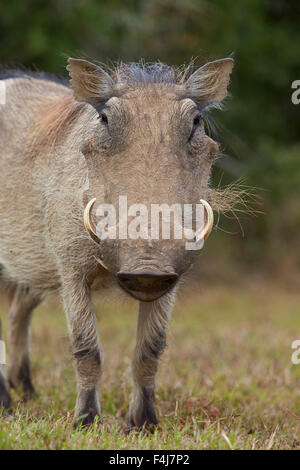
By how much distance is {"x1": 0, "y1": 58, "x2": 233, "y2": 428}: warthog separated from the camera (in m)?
3.28

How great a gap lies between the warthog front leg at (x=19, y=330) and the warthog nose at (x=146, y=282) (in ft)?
6.60

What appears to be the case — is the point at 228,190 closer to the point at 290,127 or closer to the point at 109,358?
the point at 109,358

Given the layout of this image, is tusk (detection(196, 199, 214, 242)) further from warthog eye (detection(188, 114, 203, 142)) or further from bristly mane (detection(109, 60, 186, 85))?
bristly mane (detection(109, 60, 186, 85))


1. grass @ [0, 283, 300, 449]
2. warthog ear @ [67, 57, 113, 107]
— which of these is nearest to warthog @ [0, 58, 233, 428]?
Answer: warthog ear @ [67, 57, 113, 107]

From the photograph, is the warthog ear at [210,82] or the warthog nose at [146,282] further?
the warthog ear at [210,82]

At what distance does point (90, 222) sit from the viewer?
3420mm

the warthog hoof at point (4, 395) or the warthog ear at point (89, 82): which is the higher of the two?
the warthog ear at point (89, 82)

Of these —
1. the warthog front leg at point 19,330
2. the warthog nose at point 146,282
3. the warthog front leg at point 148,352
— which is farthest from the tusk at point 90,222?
the warthog front leg at point 19,330

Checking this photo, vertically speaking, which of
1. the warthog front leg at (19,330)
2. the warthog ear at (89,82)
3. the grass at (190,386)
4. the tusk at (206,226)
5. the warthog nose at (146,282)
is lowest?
the grass at (190,386)

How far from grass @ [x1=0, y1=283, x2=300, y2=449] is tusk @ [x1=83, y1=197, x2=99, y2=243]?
80 centimetres

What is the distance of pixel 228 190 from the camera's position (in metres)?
4.10

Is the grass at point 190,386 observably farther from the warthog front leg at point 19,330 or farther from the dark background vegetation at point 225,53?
the dark background vegetation at point 225,53

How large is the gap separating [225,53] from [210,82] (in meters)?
7.48

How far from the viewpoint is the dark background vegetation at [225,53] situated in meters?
9.91
